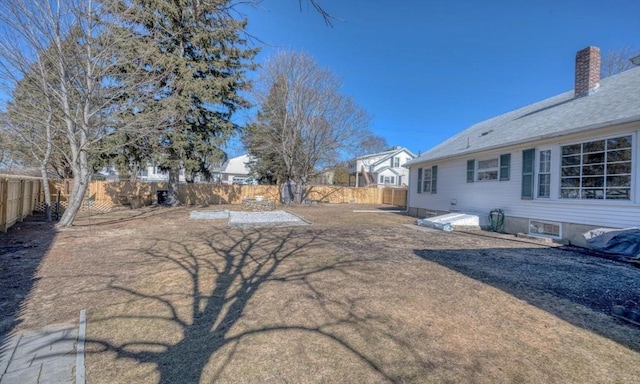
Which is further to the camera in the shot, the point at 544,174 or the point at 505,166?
the point at 505,166

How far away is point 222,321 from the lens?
332cm

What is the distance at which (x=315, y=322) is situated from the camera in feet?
10.8

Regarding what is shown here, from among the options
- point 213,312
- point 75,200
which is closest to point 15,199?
point 75,200

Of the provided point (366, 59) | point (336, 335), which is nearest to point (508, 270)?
point (336, 335)

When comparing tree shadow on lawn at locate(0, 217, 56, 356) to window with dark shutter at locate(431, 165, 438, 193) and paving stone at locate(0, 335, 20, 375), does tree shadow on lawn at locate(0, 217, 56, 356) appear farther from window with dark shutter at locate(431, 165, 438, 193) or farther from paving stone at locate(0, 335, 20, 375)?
window with dark shutter at locate(431, 165, 438, 193)

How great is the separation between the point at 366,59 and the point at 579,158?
11.9m

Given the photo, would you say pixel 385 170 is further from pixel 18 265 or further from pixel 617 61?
pixel 18 265

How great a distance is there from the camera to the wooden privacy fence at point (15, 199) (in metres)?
8.40

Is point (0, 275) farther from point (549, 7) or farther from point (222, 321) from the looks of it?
point (549, 7)

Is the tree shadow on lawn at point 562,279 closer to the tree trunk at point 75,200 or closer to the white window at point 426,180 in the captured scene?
the white window at point 426,180

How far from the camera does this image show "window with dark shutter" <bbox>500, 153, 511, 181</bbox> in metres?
10.4

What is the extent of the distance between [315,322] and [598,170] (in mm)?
8544

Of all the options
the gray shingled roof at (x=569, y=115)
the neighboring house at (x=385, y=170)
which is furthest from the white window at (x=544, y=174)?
the neighboring house at (x=385, y=170)

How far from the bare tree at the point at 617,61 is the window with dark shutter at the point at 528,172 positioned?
15.8 meters
